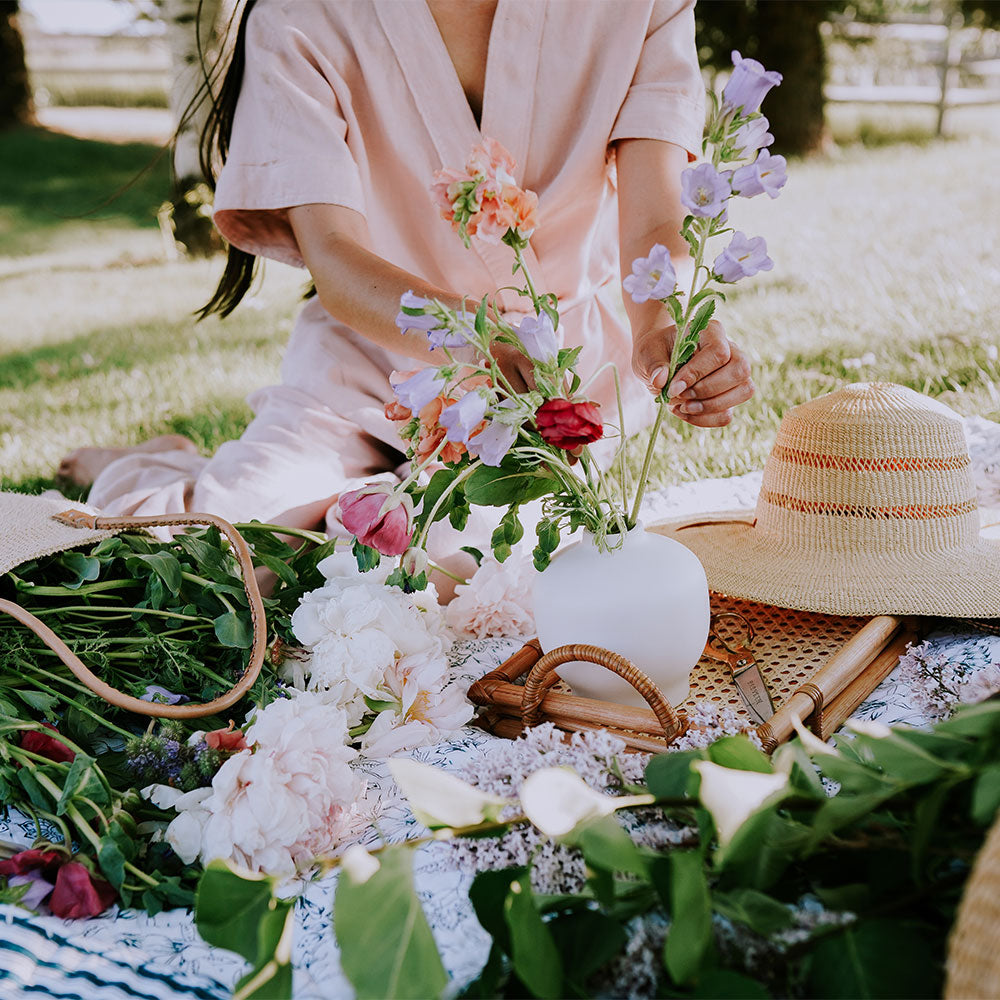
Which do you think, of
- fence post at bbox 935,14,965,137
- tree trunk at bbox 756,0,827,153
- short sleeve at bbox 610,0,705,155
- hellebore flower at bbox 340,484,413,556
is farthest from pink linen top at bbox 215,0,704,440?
fence post at bbox 935,14,965,137

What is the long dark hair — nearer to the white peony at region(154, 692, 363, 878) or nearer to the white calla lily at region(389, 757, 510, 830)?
the white peony at region(154, 692, 363, 878)

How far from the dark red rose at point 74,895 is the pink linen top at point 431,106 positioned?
111cm

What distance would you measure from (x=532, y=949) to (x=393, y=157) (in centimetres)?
151

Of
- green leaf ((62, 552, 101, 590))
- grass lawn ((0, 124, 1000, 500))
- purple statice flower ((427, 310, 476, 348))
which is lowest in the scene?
grass lawn ((0, 124, 1000, 500))

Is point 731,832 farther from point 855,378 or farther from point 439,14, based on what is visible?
point 855,378

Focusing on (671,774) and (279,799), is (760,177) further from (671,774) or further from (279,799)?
(279,799)

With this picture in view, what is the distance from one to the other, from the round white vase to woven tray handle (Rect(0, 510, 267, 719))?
12.6 inches

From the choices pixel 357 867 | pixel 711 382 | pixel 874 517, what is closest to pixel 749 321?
pixel 874 517

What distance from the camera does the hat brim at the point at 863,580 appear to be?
1.30 meters

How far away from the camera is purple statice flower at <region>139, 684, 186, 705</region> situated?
121 cm

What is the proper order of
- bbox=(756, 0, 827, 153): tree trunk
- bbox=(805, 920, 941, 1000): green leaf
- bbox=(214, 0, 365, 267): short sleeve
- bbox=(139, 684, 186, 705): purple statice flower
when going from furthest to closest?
bbox=(756, 0, 827, 153): tree trunk
bbox=(214, 0, 365, 267): short sleeve
bbox=(139, 684, 186, 705): purple statice flower
bbox=(805, 920, 941, 1000): green leaf

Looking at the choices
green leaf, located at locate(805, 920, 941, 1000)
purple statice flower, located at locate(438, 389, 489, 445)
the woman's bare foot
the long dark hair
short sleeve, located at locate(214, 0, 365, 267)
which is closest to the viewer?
green leaf, located at locate(805, 920, 941, 1000)

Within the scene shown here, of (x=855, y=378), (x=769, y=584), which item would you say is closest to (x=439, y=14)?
(x=769, y=584)

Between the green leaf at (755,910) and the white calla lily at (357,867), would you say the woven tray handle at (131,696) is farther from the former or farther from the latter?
the green leaf at (755,910)
